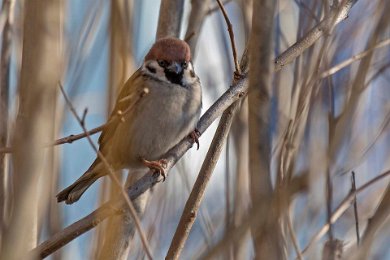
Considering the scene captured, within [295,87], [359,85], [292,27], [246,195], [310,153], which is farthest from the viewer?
[292,27]

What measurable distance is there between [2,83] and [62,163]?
291mm

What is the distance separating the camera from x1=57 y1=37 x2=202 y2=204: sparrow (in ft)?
8.23

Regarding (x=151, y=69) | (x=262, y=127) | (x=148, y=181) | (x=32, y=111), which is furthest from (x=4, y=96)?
(x=262, y=127)

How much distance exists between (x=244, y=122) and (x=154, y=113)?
57 centimetres

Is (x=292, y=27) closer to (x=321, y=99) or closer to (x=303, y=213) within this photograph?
(x=321, y=99)

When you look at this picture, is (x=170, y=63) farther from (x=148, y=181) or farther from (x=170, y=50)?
(x=148, y=181)

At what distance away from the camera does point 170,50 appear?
95.8 inches

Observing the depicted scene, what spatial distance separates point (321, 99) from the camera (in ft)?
5.40

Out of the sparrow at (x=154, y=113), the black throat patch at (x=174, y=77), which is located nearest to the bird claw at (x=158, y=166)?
the sparrow at (x=154, y=113)

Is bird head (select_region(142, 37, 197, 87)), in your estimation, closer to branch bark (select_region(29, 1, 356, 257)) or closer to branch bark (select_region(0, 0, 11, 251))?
branch bark (select_region(29, 1, 356, 257))

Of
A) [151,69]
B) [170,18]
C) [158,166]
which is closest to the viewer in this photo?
[158,166]

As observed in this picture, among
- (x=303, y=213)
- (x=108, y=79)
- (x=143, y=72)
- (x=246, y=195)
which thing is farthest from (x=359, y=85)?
(x=143, y=72)

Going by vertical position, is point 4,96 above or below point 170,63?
below

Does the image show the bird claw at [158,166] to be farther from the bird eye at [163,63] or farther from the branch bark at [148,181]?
the bird eye at [163,63]
